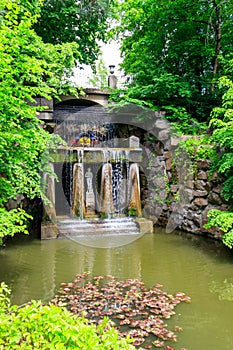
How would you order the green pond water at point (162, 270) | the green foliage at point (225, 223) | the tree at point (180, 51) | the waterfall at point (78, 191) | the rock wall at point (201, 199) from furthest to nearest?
the tree at point (180, 51)
the waterfall at point (78, 191)
the rock wall at point (201, 199)
the green foliage at point (225, 223)
the green pond water at point (162, 270)

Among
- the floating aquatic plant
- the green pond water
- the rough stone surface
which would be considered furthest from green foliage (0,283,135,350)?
Answer: the rough stone surface

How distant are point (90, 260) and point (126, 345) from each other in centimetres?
386

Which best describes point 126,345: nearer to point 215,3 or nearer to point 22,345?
point 22,345

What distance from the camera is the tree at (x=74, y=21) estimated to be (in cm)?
951

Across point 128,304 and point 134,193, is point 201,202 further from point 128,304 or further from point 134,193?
point 128,304

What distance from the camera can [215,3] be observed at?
320 inches

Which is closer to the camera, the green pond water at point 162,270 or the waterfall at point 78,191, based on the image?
the green pond water at point 162,270

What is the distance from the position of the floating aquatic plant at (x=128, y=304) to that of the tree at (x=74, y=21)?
7152 mm

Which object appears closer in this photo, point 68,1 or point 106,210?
point 106,210

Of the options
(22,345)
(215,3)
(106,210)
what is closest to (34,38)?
(106,210)

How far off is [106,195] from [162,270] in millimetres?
3860

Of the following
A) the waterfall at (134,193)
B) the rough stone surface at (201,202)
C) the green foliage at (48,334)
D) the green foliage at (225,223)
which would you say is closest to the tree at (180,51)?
the waterfall at (134,193)

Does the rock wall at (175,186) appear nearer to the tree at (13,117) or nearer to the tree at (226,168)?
the tree at (226,168)

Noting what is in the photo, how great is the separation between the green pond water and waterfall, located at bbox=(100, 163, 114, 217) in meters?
1.70
